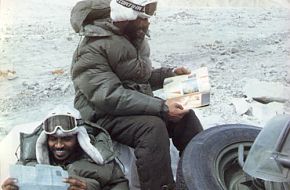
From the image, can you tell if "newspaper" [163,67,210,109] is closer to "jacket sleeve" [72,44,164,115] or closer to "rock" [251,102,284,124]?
"jacket sleeve" [72,44,164,115]

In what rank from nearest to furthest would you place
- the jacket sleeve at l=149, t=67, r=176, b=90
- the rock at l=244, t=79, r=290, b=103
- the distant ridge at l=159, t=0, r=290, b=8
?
the jacket sleeve at l=149, t=67, r=176, b=90
the rock at l=244, t=79, r=290, b=103
the distant ridge at l=159, t=0, r=290, b=8

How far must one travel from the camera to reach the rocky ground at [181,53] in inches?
118

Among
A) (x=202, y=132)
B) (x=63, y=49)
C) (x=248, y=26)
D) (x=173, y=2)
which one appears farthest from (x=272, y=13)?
(x=202, y=132)

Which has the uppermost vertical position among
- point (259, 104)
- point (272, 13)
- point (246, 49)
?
point (272, 13)

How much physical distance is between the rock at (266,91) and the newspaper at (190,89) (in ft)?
3.27

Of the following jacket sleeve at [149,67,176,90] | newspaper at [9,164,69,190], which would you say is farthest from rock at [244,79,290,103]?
newspaper at [9,164,69,190]

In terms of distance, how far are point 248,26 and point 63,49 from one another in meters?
1.20

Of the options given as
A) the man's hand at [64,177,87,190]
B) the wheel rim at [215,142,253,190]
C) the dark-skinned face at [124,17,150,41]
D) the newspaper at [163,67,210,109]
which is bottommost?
the wheel rim at [215,142,253,190]

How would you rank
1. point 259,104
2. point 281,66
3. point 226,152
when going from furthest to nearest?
1. point 281,66
2. point 259,104
3. point 226,152

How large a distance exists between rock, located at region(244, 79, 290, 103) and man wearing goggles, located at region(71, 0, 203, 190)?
114 cm

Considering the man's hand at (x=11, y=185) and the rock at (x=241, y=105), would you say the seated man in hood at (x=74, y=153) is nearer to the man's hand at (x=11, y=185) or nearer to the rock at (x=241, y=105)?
the man's hand at (x=11, y=185)

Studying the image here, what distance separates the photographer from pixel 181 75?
2312 mm

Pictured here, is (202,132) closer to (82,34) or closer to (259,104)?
(82,34)

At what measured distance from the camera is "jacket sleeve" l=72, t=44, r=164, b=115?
198 centimetres
